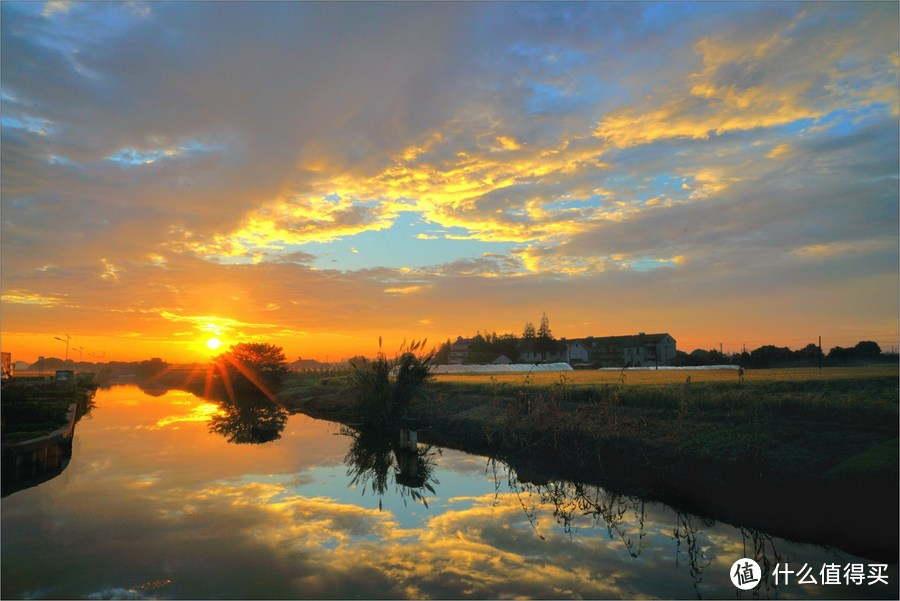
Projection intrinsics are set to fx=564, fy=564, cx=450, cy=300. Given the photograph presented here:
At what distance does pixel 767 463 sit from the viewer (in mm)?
14672

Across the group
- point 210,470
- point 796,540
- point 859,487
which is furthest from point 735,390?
point 210,470

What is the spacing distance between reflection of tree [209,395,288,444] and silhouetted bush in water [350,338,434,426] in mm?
5213

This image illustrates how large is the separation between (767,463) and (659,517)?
3529mm

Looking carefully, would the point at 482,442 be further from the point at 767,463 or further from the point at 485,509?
the point at 767,463

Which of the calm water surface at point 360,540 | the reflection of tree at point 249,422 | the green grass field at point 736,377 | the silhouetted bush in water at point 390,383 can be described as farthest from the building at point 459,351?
the calm water surface at point 360,540

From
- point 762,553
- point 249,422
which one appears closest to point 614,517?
point 762,553

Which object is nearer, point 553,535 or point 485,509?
point 553,535

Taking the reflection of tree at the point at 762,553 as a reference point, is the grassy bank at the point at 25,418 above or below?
above

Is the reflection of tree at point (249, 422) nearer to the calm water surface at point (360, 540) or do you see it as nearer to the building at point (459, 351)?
the calm water surface at point (360, 540)

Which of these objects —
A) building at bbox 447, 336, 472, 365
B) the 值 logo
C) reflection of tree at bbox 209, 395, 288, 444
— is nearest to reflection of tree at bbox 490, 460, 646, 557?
the 值 logo

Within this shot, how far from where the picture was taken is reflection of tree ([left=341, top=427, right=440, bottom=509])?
17578mm

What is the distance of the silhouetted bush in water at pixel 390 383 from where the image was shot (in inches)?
1212

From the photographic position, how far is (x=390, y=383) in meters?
31.5

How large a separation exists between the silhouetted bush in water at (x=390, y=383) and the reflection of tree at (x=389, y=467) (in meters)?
2.91
